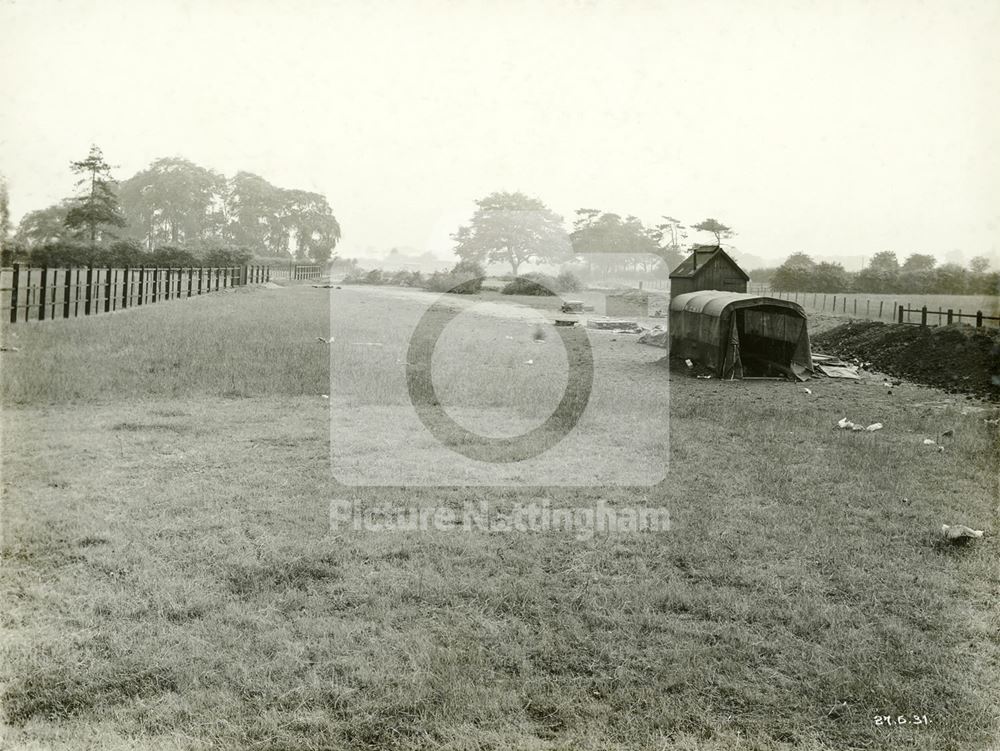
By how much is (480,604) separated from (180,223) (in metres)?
59.1

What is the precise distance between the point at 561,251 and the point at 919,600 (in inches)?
1238

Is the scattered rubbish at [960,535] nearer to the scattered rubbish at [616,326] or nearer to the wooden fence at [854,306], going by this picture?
the scattered rubbish at [616,326]

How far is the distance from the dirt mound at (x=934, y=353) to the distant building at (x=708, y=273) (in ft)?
10.2

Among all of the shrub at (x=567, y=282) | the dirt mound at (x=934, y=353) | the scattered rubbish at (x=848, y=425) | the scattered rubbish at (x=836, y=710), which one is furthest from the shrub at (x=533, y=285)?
the scattered rubbish at (x=836, y=710)

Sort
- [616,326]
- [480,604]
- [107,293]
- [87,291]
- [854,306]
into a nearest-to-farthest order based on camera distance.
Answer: [480,604], [87,291], [107,293], [616,326], [854,306]

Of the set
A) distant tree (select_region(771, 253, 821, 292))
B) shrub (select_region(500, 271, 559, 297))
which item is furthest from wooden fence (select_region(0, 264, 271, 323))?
distant tree (select_region(771, 253, 821, 292))

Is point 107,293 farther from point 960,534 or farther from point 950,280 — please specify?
point 950,280

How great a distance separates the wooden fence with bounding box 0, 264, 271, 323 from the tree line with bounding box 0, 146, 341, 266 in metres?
4.88

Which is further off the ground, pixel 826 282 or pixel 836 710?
pixel 826 282

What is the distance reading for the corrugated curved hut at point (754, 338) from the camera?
1392cm

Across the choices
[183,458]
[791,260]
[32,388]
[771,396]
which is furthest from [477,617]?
[791,260]

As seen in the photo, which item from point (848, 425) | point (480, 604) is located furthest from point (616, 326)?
point (480, 604)

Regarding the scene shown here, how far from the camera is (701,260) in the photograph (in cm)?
1978

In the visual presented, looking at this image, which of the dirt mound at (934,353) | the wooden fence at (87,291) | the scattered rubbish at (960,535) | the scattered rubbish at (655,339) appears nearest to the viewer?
the scattered rubbish at (960,535)
